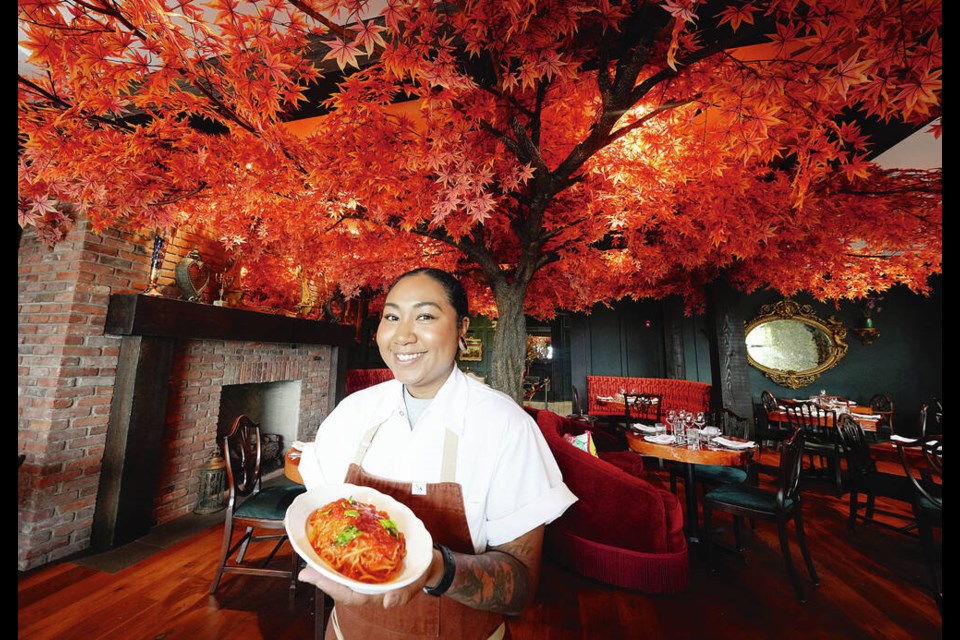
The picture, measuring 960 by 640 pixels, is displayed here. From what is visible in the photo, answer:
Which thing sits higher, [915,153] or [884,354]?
[915,153]

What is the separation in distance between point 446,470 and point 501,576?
0.33 metres

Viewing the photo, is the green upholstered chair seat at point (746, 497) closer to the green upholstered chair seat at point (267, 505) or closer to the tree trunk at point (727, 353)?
the green upholstered chair seat at point (267, 505)

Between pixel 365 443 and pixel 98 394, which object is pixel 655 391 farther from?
pixel 98 394

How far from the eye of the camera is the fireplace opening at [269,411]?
5387mm

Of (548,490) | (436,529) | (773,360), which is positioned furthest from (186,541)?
(773,360)

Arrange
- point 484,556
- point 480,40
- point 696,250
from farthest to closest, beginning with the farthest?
point 696,250
point 480,40
point 484,556

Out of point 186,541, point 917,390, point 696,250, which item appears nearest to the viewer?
point 186,541

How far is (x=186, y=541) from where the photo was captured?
3.53 m

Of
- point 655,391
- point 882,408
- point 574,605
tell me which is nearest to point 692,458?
point 574,605

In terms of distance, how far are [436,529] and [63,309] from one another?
421cm

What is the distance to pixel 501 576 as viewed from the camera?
1.02 metres

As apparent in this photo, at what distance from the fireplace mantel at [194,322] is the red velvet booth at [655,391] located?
7.69 meters
